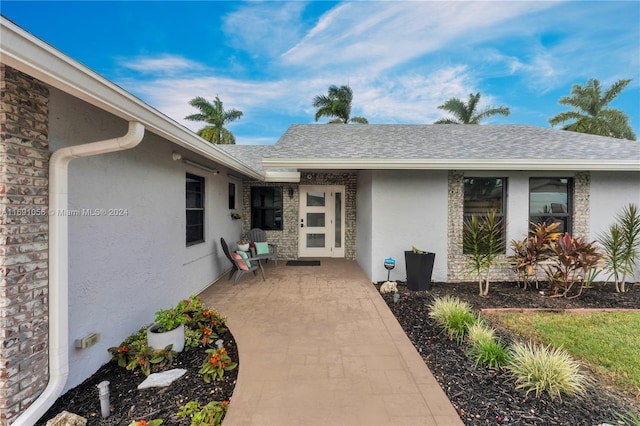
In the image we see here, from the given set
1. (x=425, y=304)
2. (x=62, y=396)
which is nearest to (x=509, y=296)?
(x=425, y=304)

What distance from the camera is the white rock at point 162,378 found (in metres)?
2.40

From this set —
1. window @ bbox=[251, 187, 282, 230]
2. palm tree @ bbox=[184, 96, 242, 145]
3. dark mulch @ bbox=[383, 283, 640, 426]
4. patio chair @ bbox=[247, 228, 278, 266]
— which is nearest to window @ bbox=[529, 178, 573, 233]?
dark mulch @ bbox=[383, 283, 640, 426]

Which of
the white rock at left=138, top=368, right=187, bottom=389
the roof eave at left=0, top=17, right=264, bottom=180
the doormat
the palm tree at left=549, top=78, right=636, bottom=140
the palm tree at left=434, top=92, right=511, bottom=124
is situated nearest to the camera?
the roof eave at left=0, top=17, right=264, bottom=180

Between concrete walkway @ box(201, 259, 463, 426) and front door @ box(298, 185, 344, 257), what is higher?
front door @ box(298, 185, 344, 257)

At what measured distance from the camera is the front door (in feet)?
27.0

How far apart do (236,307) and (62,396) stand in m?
2.28

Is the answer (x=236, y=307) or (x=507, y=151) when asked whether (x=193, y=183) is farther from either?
(x=507, y=151)

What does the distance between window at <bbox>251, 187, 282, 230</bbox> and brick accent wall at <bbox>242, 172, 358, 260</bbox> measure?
0.47 ft

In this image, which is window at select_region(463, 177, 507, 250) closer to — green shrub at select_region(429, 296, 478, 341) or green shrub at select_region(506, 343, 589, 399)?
green shrub at select_region(429, 296, 478, 341)

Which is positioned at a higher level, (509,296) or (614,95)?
(614,95)

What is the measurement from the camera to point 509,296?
491 centimetres

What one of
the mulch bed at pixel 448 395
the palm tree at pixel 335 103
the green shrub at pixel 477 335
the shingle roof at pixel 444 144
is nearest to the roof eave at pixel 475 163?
the shingle roof at pixel 444 144

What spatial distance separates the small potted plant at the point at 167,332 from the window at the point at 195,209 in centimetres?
199

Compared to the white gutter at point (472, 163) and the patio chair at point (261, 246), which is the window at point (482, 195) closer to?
the white gutter at point (472, 163)
